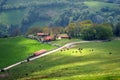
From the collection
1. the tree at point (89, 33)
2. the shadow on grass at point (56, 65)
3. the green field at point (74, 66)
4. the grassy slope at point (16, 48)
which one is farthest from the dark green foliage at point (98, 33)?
the shadow on grass at point (56, 65)

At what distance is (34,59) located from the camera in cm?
13450

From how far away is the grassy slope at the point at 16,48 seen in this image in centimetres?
13612

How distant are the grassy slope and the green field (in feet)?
36.9

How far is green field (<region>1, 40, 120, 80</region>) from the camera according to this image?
85.8m

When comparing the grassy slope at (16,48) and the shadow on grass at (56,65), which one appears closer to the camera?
the shadow on grass at (56,65)

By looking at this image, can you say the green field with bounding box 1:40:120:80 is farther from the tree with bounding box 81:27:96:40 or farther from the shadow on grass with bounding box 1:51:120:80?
the tree with bounding box 81:27:96:40

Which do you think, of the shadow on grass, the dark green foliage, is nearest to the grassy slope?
the shadow on grass

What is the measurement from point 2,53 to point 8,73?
39.1 metres

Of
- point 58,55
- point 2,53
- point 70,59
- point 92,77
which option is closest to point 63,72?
point 92,77

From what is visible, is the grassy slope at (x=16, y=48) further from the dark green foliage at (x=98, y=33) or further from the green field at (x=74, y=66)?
the dark green foliage at (x=98, y=33)

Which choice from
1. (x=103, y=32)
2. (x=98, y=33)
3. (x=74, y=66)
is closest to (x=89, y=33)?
(x=98, y=33)

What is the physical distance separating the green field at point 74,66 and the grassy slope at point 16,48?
1125 centimetres

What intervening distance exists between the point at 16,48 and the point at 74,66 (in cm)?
5718

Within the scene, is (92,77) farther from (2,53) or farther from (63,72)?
(2,53)
